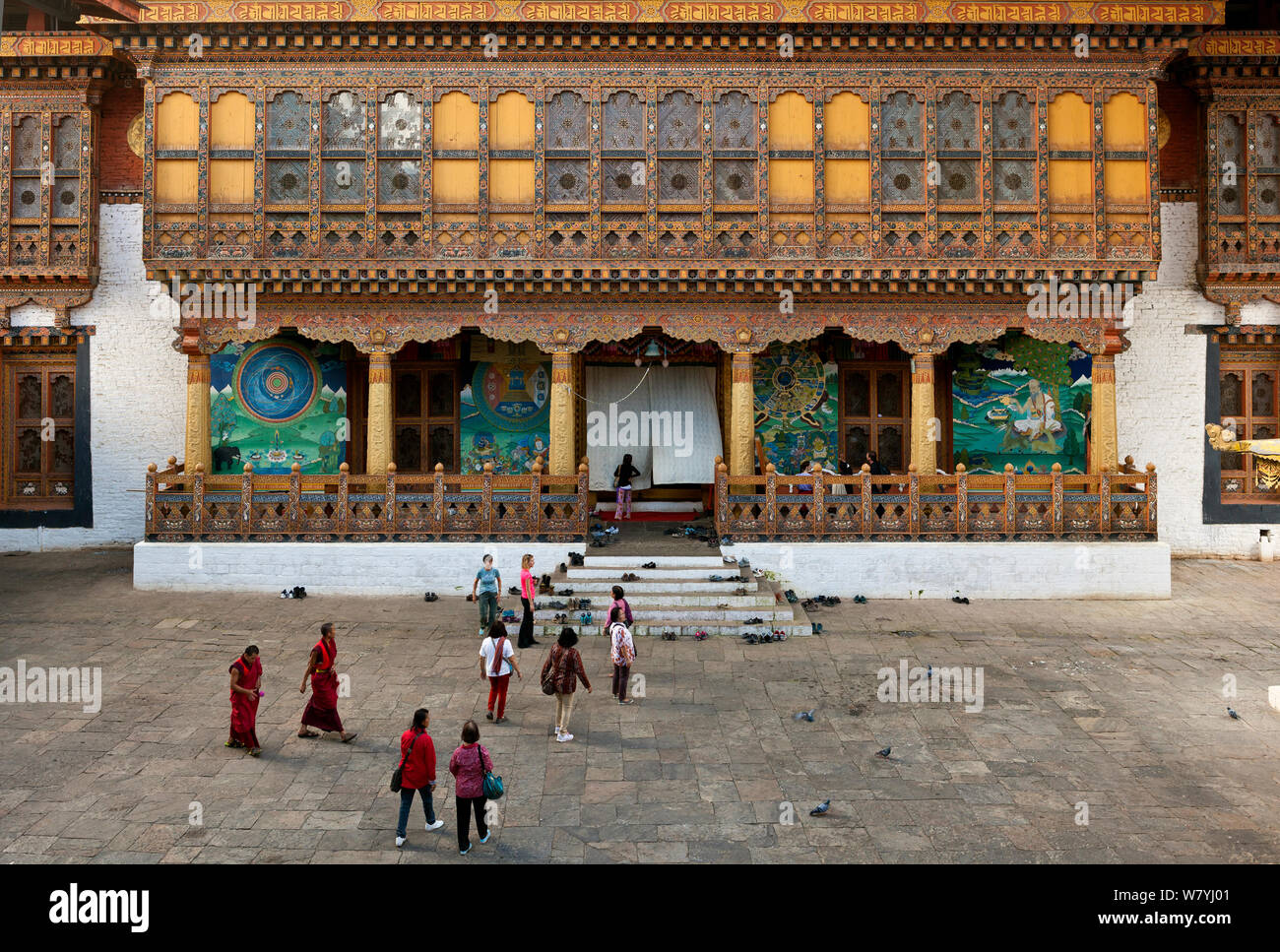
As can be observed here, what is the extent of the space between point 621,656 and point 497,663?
1.68 m

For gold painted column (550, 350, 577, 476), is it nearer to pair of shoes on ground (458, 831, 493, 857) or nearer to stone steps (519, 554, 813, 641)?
stone steps (519, 554, 813, 641)

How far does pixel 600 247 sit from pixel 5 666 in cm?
1159

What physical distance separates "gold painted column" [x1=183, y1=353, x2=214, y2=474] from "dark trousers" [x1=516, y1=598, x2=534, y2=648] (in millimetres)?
7776

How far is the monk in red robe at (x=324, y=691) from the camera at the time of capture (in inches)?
A: 406

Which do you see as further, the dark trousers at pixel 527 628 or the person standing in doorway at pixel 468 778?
the dark trousers at pixel 527 628

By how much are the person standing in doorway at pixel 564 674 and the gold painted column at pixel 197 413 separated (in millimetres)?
10526

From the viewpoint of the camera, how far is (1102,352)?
700 inches

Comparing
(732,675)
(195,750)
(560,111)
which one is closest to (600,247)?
(560,111)

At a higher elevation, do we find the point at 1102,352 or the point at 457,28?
the point at 457,28

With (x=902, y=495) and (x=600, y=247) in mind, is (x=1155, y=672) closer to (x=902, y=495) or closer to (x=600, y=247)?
(x=902, y=495)

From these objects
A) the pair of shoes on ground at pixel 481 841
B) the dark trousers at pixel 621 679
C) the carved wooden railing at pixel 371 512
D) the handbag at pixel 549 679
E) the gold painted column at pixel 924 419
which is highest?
the gold painted column at pixel 924 419

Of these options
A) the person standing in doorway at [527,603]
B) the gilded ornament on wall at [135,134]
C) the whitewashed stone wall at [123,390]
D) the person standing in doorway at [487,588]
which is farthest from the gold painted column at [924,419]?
the gilded ornament on wall at [135,134]

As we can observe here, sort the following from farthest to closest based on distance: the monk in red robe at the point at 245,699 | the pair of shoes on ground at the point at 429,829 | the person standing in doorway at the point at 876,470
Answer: the person standing in doorway at the point at 876,470
the monk in red robe at the point at 245,699
the pair of shoes on ground at the point at 429,829

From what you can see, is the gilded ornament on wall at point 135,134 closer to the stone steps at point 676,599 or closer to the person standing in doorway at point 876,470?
the stone steps at point 676,599
